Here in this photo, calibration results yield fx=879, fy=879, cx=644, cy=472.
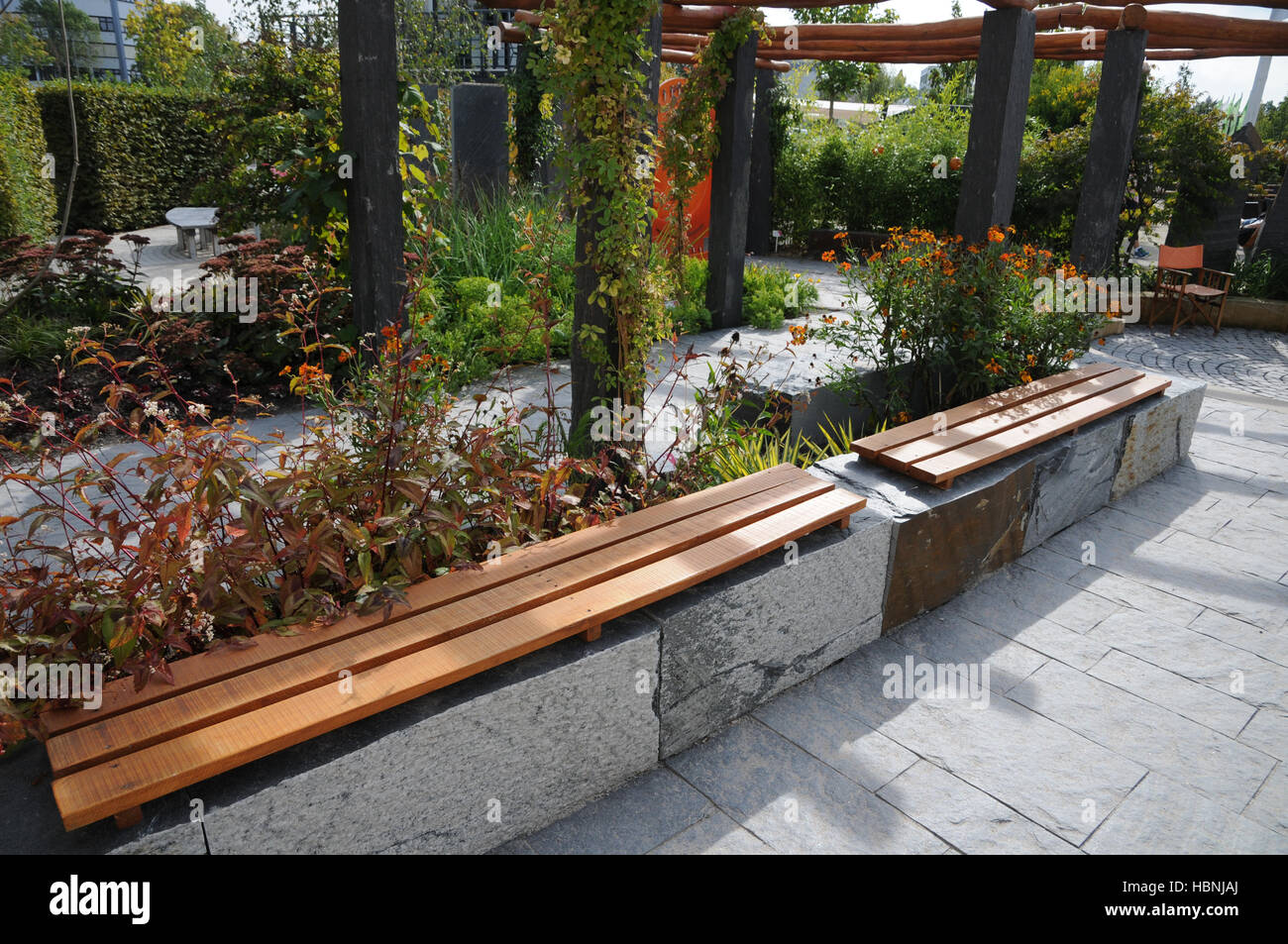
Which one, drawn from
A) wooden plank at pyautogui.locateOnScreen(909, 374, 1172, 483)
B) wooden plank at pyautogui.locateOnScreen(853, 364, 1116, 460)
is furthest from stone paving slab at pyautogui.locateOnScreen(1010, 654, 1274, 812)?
wooden plank at pyautogui.locateOnScreen(853, 364, 1116, 460)

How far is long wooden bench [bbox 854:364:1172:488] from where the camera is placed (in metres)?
3.42

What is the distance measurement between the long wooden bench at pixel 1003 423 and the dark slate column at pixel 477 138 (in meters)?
5.40

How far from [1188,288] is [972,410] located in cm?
602

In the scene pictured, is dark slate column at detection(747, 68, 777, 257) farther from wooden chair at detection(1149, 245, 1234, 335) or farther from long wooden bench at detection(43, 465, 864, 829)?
long wooden bench at detection(43, 465, 864, 829)

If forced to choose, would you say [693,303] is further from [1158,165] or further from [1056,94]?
[1056,94]

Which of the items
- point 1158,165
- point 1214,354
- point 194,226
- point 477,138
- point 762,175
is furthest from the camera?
point 762,175

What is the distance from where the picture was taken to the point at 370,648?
2039mm

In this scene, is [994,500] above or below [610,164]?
below

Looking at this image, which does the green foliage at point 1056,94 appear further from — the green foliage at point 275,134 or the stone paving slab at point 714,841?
the stone paving slab at point 714,841

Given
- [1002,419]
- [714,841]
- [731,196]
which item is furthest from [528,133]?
[714,841]

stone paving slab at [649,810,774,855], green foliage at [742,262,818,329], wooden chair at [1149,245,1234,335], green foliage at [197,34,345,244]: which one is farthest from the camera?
wooden chair at [1149,245,1234,335]

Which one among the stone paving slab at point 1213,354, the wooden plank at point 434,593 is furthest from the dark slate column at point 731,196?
the wooden plank at point 434,593

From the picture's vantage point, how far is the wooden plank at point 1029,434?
3.34 meters

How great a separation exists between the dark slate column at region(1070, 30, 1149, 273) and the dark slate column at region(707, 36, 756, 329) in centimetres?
354
